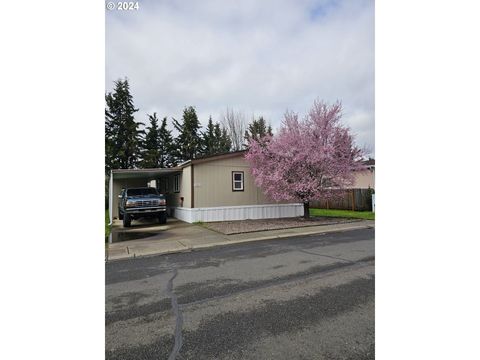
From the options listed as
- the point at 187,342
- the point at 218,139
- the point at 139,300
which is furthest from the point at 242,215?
the point at 218,139

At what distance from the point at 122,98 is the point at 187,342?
119ft

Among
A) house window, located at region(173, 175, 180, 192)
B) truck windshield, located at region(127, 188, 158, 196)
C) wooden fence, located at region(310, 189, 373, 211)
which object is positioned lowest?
wooden fence, located at region(310, 189, 373, 211)

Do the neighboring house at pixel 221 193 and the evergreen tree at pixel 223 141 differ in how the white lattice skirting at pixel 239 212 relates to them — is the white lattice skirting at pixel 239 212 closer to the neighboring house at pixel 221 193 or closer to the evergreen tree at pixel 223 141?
the neighboring house at pixel 221 193

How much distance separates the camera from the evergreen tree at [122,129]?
105 feet

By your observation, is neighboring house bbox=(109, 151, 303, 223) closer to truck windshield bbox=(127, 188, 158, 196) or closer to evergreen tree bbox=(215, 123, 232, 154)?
truck windshield bbox=(127, 188, 158, 196)

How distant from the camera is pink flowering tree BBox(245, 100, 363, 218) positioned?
1184 centimetres

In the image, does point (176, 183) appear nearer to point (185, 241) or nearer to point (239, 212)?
point (239, 212)

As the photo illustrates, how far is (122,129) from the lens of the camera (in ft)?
109

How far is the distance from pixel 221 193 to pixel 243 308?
399 inches

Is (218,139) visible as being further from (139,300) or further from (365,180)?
(139,300)

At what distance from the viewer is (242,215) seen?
1370 centimetres

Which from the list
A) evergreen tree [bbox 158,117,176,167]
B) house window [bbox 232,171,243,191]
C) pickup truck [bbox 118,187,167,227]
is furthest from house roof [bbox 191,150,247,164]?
evergreen tree [bbox 158,117,176,167]

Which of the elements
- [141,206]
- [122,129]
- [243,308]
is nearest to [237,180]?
[141,206]

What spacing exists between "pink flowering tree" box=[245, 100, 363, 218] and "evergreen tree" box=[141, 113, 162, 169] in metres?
24.0
